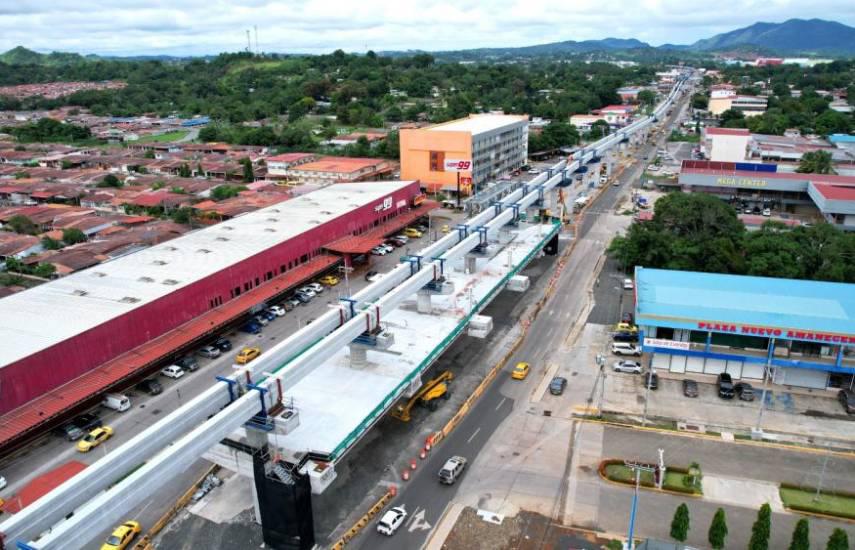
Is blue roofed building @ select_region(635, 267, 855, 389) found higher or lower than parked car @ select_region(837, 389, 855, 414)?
higher

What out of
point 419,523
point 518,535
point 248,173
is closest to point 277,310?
point 419,523

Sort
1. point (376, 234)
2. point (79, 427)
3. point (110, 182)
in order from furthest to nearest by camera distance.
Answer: point (110, 182) → point (376, 234) → point (79, 427)

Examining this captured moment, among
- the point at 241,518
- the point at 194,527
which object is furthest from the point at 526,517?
the point at 194,527

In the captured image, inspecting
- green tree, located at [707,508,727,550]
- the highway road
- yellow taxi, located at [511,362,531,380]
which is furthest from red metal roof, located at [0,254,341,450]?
green tree, located at [707,508,727,550]

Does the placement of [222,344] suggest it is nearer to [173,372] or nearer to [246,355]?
[246,355]

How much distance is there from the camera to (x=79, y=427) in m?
35.0

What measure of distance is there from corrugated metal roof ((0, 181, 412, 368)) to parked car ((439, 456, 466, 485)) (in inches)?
912

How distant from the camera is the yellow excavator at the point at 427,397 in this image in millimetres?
35719

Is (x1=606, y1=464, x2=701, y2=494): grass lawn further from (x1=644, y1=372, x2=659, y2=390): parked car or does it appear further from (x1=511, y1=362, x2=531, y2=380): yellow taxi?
(x1=511, y1=362, x2=531, y2=380): yellow taxi

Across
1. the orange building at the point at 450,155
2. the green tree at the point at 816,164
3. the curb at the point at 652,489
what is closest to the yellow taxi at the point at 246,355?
the curb at the point at 652,489

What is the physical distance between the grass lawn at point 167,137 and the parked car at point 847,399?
139 meters

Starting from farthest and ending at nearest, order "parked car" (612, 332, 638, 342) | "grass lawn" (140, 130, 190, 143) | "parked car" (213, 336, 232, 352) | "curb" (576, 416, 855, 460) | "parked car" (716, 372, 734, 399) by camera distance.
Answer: "grass lawn" (140, 130, 190, 143) < "parked car" (612, 332, 638, 342) < "parked car" (213, 336, 232, 352) < "parked car" (716, 372, 734, 399) < "curb" (576, 416, 855, 460)

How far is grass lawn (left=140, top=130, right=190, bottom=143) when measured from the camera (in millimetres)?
141250

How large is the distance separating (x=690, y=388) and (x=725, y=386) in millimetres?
2166
